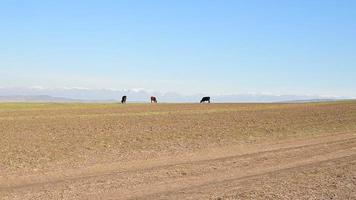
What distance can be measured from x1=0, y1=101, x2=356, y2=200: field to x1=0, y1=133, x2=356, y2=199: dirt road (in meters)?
0.03

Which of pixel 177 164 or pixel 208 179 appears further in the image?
pixel 177 164

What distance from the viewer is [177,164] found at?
70.5 feet

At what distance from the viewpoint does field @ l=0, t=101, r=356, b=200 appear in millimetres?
16000

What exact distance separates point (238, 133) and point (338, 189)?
1850 centimetres

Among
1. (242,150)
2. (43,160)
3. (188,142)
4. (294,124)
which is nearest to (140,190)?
(43,160)

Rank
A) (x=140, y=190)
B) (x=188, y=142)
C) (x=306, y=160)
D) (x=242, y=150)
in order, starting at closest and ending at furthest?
(x=140, y=190) < (x=306, y=160) < (x=242, y=150) < (x=188, y=142)

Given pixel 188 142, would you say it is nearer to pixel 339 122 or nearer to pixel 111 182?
pixel 111 182

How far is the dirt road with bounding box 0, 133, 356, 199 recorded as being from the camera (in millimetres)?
15570

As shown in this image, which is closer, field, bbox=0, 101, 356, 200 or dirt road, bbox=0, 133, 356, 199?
dirt road, bbox=0, 133, 356, 199

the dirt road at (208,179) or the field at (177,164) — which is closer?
the dirt road at (208,179)

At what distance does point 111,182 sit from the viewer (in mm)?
17250

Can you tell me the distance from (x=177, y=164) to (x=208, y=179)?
365cm

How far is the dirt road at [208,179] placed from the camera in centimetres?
1557

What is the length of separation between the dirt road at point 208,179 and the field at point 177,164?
3 cm
